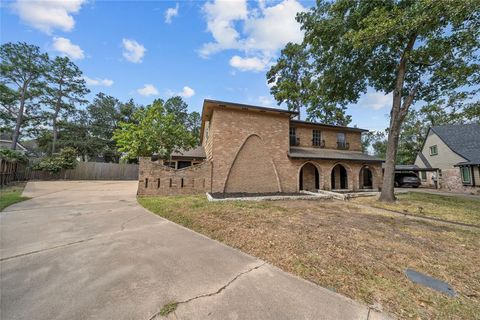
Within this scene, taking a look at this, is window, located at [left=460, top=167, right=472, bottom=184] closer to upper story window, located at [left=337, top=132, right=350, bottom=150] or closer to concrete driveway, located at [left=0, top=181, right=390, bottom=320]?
upper story window, located at [left=337, top=132, right=350, bottom=150]

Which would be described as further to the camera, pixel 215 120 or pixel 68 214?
pixel 215 120

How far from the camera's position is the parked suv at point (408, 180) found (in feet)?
70.2

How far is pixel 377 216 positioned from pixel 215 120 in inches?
364

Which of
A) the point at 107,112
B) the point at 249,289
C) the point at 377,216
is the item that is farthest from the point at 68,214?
the point at 107,112

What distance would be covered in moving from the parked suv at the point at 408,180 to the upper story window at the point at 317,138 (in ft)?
47.2

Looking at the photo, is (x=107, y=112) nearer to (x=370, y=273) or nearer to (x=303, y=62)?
(x=303, y=62)

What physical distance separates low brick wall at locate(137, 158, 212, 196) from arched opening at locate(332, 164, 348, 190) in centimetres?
1071

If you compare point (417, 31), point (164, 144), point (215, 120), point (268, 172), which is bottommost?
point (268, 172)

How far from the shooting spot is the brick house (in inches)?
418

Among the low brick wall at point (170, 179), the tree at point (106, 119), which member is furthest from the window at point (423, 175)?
the tree at point (106, 119)

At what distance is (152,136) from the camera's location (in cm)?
1214

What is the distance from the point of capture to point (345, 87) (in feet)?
41.2

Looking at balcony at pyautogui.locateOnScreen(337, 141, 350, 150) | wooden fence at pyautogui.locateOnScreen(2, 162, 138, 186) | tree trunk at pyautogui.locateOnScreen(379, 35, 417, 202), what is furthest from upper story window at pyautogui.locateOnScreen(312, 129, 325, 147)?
wooden fence at pyautogui.locateOnScreen(2, 162, 138, 186)

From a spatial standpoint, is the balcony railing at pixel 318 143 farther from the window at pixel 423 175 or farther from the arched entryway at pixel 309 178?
the window at pixel 423 175
